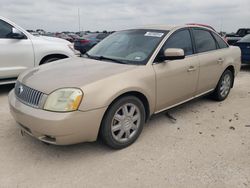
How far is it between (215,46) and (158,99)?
2027 millimetres

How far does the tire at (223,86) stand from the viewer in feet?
16.3

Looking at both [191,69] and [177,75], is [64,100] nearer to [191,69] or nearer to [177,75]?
[177,75]

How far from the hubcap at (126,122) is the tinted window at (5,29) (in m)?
3.74

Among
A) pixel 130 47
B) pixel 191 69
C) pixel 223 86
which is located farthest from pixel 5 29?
pixel 223 86

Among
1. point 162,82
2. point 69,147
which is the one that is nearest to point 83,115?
point 69,147

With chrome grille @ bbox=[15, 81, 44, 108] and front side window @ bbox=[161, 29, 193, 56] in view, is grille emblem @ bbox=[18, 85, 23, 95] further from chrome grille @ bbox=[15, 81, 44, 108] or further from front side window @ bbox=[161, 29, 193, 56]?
front side window @ bbox=[161, 29, 193, 56]

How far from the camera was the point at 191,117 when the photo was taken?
4297mm

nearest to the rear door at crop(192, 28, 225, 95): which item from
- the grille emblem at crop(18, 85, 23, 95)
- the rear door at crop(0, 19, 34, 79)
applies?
the grille emblem at crop(18, 85, 23, 95)

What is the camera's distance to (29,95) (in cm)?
291

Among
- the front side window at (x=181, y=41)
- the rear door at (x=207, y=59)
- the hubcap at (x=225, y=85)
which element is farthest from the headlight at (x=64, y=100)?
the hubcap at (x=225, y=85)

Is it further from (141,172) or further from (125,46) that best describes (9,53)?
(141,172)

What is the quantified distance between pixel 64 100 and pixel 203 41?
294cm

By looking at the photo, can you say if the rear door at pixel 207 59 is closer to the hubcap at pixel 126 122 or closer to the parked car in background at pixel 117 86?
the parked car in background at pixel 117 86

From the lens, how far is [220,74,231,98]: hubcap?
508cm
